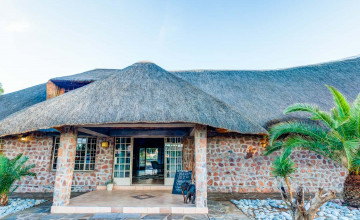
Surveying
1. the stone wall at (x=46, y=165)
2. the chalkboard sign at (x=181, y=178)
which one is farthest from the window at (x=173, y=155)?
the stone wall at (x=46, y=165)

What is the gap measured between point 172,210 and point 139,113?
103 inches

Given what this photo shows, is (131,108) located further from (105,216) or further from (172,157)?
(172,157)

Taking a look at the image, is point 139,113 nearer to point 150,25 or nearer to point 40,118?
point 40,118

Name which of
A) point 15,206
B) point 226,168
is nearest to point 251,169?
point 226,168

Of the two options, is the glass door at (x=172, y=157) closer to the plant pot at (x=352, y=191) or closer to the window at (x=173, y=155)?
the window at (x=173, y=155)

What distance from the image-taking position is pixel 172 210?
4.53m

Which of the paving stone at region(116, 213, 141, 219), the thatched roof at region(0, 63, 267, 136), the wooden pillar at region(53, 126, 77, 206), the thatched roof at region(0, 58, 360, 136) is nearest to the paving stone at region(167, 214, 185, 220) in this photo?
the paving stone at region(116, 213, 141, 219)

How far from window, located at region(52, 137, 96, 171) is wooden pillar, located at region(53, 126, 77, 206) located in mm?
2823

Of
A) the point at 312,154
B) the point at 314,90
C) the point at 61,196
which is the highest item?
the point at 314,90

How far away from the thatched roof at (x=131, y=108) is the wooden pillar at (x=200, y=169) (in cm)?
58

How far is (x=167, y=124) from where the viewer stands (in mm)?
5195

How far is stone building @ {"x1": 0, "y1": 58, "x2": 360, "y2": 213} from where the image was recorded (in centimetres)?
457

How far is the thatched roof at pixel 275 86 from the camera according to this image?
752 cm

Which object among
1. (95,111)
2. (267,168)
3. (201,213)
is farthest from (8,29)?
(267,168)
